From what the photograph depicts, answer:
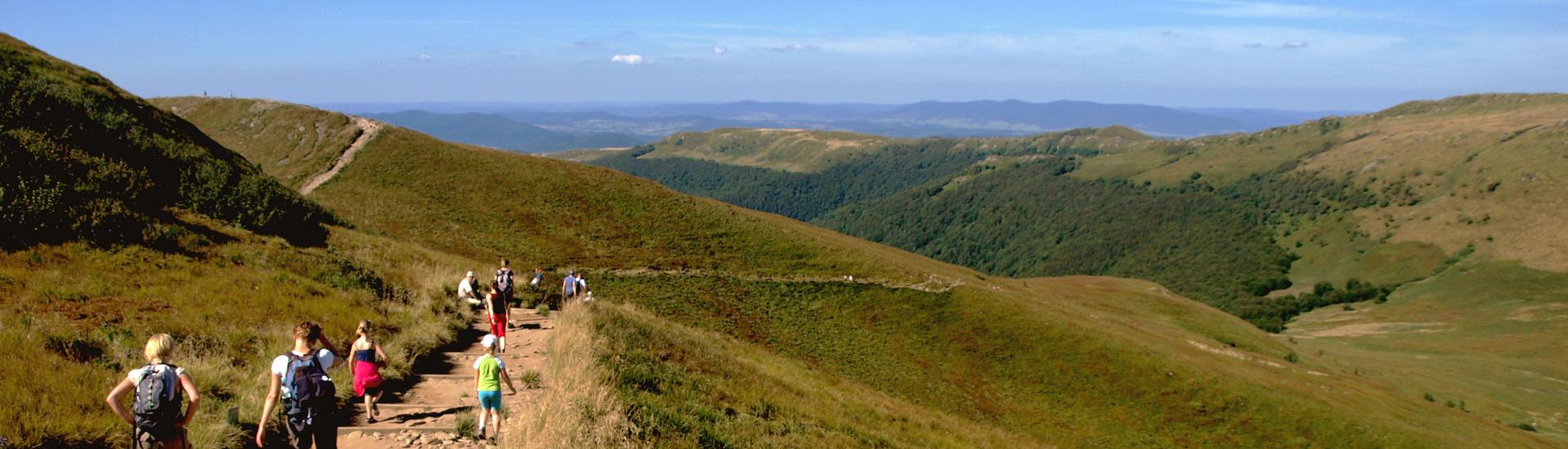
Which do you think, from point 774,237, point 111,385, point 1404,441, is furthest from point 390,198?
point 1404,441

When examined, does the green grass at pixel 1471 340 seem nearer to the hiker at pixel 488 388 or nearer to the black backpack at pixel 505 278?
the black backpack at pixel 505 278

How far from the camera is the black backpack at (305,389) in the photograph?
8977mm

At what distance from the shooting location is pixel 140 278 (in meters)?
15.2

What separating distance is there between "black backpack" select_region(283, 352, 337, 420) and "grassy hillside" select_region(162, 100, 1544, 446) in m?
8.57

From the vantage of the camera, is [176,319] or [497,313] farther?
[497,313]

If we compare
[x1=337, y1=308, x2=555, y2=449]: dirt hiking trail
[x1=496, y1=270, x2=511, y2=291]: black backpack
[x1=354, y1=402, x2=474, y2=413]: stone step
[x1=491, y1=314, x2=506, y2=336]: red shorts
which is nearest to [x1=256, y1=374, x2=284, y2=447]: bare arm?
[x1=337, y1=308, x2=555, y2=449]: dirt hiking trail

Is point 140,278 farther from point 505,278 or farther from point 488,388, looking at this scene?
point 488,388

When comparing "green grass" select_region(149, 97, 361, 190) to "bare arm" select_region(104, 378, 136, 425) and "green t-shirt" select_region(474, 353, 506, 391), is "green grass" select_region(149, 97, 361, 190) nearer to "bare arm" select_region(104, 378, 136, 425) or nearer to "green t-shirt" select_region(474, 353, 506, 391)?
"green t-shirt" select_region(474, 353, 506, 391)

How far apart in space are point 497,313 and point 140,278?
23.1 feet

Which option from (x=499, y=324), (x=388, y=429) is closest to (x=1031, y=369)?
(x=499, y=324)

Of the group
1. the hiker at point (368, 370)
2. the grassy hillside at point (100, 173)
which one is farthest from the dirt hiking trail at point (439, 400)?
the grassy hillside at point (100, 173)

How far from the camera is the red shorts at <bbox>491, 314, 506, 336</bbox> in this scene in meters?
17.2

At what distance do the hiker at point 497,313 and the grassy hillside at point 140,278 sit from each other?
1.24 meters

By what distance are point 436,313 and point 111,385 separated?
939 centimetres
